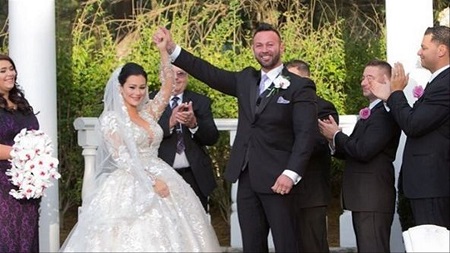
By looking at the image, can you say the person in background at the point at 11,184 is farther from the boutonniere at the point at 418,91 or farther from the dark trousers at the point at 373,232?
the boutonniere at the point at 418,91

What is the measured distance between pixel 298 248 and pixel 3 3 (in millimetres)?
6215

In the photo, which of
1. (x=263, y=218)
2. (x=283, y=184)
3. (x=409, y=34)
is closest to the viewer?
(x=283, y=184)

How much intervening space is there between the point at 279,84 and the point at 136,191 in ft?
3.90

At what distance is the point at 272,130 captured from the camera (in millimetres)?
6699

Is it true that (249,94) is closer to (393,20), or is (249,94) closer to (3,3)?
(393,20)

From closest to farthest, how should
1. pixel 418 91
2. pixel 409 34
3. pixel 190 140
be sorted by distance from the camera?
1. pixel 418 91
2. pixel 190 140
3. pixel 409 34

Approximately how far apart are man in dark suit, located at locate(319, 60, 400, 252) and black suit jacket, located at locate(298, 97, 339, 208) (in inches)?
15.8

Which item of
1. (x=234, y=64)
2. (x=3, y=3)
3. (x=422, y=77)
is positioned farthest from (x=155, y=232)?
(x=3, y=3)

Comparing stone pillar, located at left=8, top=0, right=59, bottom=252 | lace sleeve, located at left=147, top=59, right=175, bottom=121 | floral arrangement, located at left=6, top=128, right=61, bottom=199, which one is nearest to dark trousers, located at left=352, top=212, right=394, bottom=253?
lace sleeve, located at left=147, top=59, right=175, bottom=121

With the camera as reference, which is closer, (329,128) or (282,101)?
(282,101)

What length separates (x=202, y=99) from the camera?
777 centimetres

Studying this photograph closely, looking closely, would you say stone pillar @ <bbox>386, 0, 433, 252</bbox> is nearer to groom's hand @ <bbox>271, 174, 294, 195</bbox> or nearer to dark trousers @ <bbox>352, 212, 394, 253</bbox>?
dark trousers @ <bbox>352, 212, 394, 253</bbox>

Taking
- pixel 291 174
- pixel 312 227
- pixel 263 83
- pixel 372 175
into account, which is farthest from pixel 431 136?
pixel 312 227

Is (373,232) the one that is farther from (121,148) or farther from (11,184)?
(11,184)
